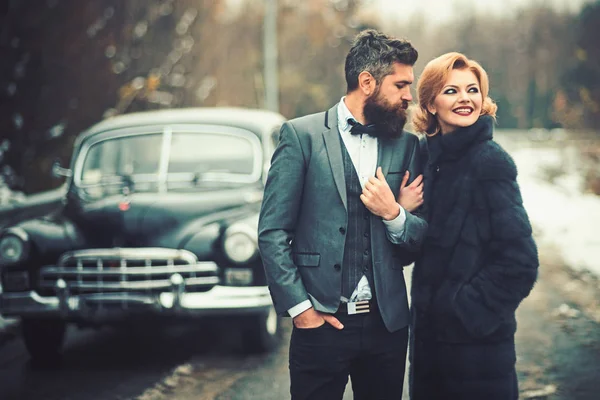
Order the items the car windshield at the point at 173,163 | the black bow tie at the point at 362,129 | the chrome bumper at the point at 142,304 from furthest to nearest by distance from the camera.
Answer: the car windshield at the point at 173,163 < the chrome bumper at the point at 142,304 < the black bow tie at the point at 362,129

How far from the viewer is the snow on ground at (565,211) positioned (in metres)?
10.3

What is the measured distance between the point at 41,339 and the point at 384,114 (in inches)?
149

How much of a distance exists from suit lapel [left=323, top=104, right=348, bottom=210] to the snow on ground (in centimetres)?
688

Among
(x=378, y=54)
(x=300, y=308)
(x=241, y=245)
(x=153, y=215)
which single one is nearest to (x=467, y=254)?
(x=300, y=308)

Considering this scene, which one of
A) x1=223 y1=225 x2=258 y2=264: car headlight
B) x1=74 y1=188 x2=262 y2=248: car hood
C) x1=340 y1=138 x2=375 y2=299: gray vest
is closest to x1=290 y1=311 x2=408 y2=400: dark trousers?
x1=340 y1=138 x2=375 y2=299: gray vest

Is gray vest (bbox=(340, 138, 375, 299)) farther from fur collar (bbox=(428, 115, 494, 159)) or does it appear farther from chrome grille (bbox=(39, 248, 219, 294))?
chrome grille (bbox=(39, 248, 219, 294))

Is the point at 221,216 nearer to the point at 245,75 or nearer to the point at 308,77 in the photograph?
the point at 245,75

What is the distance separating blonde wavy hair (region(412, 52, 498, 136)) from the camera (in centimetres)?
282

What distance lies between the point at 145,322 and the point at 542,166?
23872mm

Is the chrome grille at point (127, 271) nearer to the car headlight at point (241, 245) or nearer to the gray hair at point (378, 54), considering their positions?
the car headlight at point (241, 245)

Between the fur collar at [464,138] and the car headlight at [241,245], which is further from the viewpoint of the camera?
the car headlight at [241,245]

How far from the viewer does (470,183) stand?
270 centimetres

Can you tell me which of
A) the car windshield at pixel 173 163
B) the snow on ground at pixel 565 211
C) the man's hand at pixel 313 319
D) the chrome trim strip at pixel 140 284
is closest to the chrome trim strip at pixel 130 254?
the chrome trim strip at pixel 140 284

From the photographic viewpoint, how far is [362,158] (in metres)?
2.72
